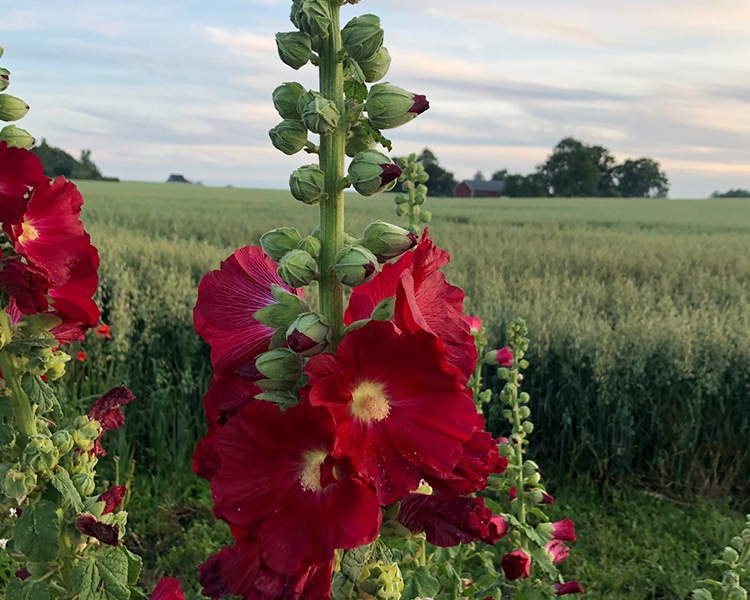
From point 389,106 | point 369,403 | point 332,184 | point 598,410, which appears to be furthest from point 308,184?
point 598,410

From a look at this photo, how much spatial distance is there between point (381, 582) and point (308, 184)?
438mm

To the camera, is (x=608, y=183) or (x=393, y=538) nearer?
(x=393, y=538)

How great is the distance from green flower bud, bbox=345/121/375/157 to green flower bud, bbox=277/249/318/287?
0.56ft

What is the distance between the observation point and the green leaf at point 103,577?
1122mm

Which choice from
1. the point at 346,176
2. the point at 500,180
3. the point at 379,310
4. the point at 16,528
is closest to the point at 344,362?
the point at 379,310

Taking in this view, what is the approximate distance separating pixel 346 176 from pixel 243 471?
0.34 m

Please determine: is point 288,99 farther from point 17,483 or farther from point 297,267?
point 17,483

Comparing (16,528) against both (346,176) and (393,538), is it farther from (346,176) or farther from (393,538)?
(346,176)

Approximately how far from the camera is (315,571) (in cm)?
77

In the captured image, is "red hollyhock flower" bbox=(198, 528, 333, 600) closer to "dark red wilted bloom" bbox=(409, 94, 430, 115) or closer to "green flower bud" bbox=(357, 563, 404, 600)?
"green flower bud" bbox=(357, 563, 404, 600)

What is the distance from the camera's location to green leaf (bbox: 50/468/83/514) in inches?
45.3

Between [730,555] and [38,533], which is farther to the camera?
[730,555]

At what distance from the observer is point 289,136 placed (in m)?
0.82

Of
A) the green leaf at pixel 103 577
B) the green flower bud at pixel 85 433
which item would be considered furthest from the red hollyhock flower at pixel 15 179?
the green leaf at pixel 103 577
